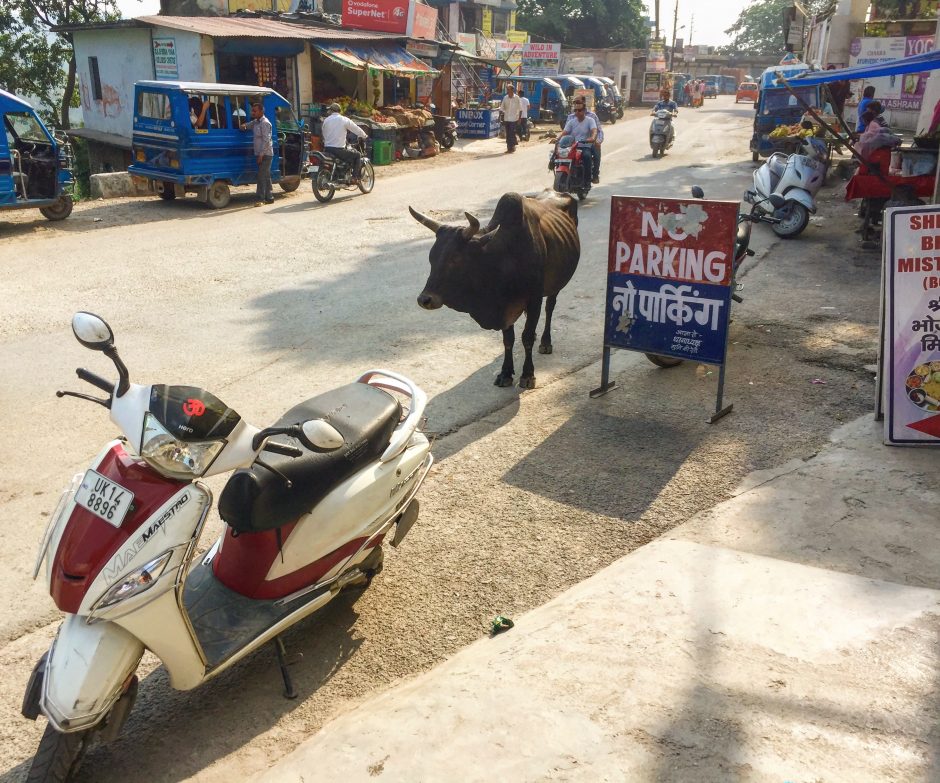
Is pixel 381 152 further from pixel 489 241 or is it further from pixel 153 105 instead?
pixel 489 241

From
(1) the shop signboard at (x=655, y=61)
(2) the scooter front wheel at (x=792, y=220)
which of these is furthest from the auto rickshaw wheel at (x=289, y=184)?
(1) the shop signboard at (x=655, y=61)

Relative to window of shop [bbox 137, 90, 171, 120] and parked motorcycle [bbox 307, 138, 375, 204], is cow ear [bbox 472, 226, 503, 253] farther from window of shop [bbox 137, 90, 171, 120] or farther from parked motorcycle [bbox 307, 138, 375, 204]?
window of shop [bbox 137, 90, 171, 120]

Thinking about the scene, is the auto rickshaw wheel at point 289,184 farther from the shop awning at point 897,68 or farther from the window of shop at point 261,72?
the shop awning at point 897,68

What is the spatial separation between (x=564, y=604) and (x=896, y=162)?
33.4 ft

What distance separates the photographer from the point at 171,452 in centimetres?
281

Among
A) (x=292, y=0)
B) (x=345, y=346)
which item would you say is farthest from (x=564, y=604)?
(x=292, y=0)

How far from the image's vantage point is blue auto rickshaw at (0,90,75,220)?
12.4 m

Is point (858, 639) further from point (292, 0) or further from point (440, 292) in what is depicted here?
point (292, 0)

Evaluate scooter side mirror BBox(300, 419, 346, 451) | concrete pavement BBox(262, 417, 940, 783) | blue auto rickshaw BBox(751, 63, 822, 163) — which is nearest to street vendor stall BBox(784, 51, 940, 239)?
blue auto rickshaw BBox(751, 63, 822, 163)

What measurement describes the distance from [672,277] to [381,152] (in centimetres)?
1690

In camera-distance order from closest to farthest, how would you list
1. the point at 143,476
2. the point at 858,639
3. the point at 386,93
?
the point at 143,476 → the point at 858,639 → the point at 386,93

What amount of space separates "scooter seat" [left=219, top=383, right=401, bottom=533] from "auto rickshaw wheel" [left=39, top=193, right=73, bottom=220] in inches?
459

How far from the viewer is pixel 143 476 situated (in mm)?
2902

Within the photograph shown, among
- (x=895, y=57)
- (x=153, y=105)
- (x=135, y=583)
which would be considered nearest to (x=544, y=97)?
(x=895, y=57)
